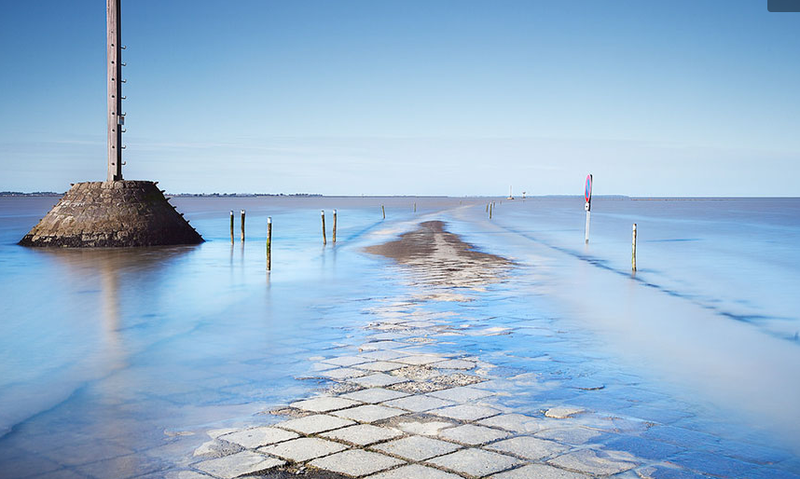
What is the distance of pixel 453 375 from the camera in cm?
715

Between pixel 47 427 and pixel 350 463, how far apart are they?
3.05 m

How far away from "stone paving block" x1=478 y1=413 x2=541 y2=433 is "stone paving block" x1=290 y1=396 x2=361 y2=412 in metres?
1.29

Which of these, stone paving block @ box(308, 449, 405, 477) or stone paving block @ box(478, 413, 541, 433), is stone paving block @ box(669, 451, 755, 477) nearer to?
stone paving block @ box(478, 413, 541, 433)

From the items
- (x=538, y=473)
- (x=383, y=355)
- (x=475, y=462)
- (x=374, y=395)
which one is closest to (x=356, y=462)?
(x=475, y=462)

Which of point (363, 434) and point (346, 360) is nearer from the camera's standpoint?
point (363, 434)

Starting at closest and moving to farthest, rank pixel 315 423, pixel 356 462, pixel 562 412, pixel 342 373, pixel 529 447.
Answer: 1. pixel 356 462
2. pixel 529 447
3. pixel 315 423
4. pixel 562 412
5. pixel 342 373

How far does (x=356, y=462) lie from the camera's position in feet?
15.1

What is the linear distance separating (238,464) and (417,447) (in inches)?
51.9

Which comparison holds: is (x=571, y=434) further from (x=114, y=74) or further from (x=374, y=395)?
(x=114, y=74)

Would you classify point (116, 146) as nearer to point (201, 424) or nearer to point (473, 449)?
point (201, 424)

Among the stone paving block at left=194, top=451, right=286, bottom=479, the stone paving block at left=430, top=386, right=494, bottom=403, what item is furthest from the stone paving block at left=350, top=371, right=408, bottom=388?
the stone paving block at left=194, top=451, right=286, bottom=479

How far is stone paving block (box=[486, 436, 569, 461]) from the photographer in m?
4.80

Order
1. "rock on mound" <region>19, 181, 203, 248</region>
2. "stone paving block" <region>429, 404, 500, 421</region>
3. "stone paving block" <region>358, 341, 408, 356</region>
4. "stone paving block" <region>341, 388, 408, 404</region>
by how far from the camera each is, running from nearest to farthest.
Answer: "stone paving block" <region>429, 404, 500, 421</region> → "stone paving block" <region>341, 388, 408, 404</region> → "stone paving block" <region>358, 341, 408, 356</region> → "rock on mound" <region>19, 181, 203, 248</region>

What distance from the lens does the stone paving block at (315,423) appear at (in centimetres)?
532
